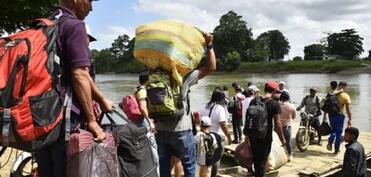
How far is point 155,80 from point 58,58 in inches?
63.2

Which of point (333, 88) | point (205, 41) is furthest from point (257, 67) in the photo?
point (205, 41)

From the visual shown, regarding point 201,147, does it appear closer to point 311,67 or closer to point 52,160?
point 52,160


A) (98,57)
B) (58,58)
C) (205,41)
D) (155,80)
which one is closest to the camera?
(58,58)

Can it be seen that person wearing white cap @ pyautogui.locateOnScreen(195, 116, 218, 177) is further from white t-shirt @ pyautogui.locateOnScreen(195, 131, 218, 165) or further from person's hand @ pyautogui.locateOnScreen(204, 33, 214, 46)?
person's hand @ pyautogui.locateOnScreen(204, 33, 214, 46)

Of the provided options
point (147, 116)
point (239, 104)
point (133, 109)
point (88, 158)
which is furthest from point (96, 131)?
point (239, 104)

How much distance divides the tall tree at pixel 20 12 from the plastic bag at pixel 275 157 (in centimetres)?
454

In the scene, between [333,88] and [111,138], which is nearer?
[111,138]

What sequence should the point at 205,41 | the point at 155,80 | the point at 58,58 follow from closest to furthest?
the point at 58,58 → the point at 155,80 → the point at 205,41

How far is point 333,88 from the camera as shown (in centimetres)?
980

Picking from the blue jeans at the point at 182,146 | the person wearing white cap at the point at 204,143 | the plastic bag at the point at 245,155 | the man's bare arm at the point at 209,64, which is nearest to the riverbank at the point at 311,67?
the plastic bag at the point at 245,155

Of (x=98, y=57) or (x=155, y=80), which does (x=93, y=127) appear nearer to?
(x=155, y=80)

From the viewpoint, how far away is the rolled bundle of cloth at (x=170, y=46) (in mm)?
3959

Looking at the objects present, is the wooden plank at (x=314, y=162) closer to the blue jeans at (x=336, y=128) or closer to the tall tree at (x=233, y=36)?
the blue jeans at (x=336, y=128)

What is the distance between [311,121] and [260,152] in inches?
168
